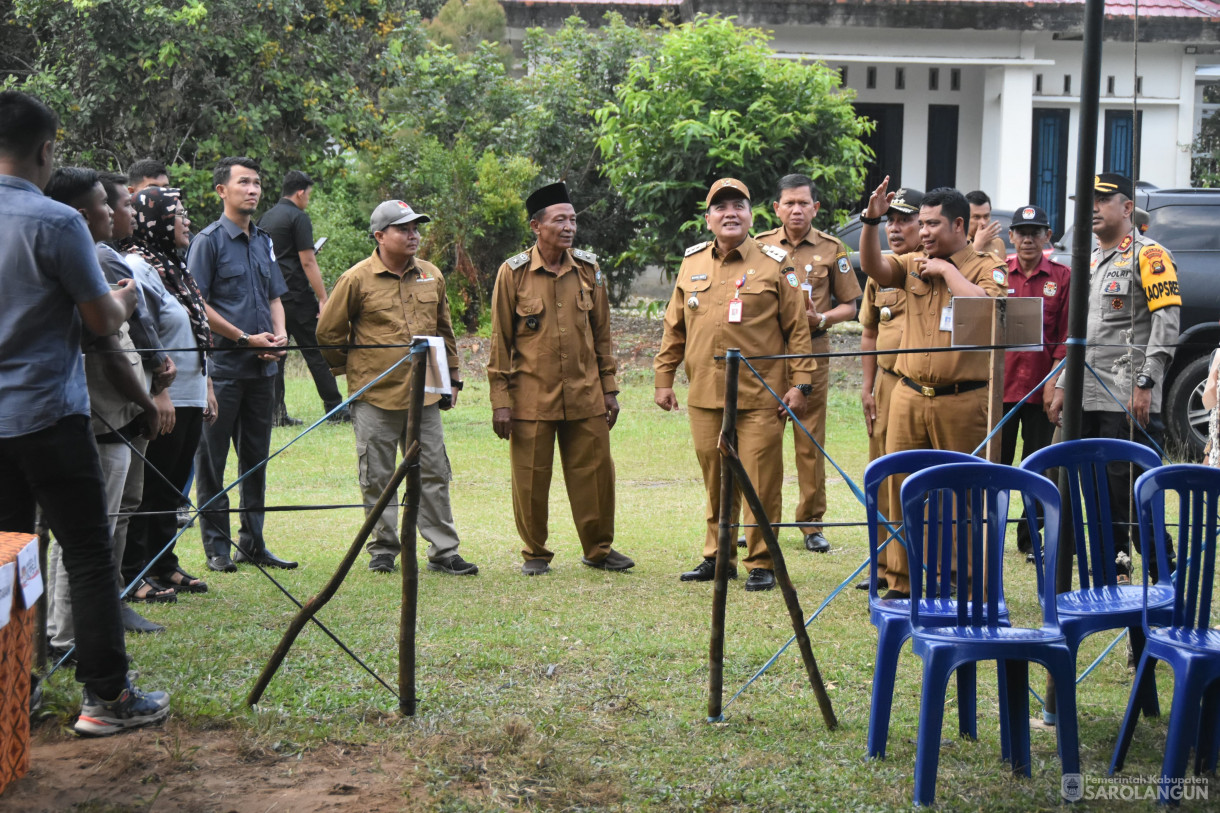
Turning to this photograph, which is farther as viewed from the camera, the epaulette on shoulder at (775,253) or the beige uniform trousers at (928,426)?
the epaulette on shoulder at (775,253)

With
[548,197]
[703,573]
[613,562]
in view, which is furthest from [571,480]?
[548,197]

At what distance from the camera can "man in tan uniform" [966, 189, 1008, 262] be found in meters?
7.77

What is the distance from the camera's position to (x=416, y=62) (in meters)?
16.7

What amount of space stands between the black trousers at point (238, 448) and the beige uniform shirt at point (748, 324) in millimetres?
2264

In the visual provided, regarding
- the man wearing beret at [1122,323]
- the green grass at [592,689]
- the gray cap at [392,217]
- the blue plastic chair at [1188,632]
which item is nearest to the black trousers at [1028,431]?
the green grass at [592,689]

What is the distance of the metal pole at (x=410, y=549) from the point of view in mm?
4148

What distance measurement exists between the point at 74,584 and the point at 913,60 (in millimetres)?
14479

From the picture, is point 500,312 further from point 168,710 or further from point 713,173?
point 713,173

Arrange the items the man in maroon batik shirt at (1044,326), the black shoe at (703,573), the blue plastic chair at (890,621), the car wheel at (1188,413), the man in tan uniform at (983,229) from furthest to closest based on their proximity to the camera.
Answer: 1. the car wheel at (1188,413)
2. the man in tan uniform at (983,229)
3. the man in maroon batik shirt at (1044,326)
4. the black shoe at (703,573)
5. the blue plastic chair at (890,621)

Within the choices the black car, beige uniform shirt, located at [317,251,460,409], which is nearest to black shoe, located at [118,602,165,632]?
beige uniform shirt, located at [317,251,460,409]

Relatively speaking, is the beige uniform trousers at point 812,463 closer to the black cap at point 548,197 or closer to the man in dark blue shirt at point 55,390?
the black cap at point 548,197

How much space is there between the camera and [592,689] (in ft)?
15.0

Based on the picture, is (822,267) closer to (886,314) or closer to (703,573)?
(886,314)

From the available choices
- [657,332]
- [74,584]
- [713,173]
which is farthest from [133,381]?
[657,332]
